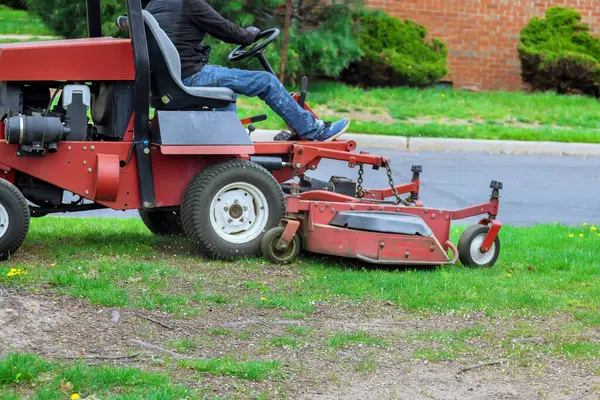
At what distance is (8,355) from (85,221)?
4.41 m

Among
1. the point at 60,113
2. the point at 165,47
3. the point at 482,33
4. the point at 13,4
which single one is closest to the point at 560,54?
the point at 482,33

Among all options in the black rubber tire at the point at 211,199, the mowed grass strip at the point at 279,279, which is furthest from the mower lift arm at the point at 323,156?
the mowed grass strip at the point at 279,279

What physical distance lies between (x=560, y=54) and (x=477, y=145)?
16.1 ft

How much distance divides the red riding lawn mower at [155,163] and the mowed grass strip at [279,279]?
0.72 feet

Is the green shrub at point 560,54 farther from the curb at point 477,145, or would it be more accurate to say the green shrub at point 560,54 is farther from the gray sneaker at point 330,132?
the gray sneaker at point 330,132

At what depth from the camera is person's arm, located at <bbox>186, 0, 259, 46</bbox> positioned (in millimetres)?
7336

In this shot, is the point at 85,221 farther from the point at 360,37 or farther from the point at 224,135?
the point at 360,37

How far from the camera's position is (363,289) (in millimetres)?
6559

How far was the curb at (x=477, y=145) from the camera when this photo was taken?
14.6m

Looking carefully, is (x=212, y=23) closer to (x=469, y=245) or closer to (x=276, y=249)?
(x=276, y=249)

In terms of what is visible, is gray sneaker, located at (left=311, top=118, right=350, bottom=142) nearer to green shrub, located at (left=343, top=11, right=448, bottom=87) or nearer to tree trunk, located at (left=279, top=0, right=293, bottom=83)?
tree trunk, located at (left=279, top=0, right=293, bottom=83)

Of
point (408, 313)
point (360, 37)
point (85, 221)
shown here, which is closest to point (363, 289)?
point (408, 313)

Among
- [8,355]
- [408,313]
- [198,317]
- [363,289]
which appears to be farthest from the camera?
[363,289]

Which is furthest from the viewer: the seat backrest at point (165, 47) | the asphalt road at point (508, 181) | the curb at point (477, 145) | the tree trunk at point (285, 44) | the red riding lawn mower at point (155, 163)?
the tree trunk at point (285, 44)
